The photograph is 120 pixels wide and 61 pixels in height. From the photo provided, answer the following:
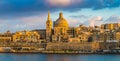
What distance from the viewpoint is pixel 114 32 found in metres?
80.9

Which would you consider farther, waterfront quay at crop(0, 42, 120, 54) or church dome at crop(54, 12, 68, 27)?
church dome at crop(54, 12, 68, 27)

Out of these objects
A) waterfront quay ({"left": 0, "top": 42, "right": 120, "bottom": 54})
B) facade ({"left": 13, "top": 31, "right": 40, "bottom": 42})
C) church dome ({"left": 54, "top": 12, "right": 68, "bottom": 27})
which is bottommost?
waterfront quay ({"left": 0, "top": 42, "right": 120, "bottom": 54})

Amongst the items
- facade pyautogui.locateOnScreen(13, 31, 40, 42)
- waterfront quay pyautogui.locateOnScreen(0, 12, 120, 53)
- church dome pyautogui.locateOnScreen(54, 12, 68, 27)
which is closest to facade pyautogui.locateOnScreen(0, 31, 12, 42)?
waterfront quay pyautogui.locateOnScreen(0, 12, 120, 53)

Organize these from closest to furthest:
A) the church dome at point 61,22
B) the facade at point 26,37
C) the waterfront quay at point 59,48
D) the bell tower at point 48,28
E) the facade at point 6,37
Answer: the waterfront quay at point 59,48, the facade at point 26,37, the bell tower at point 48,28, the facade at point 6,37, the church dome at point 61,22

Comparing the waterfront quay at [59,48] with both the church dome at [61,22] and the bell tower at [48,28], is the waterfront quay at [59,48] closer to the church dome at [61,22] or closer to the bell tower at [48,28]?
the bell tower at [48,28]

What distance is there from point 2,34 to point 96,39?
2104 cm

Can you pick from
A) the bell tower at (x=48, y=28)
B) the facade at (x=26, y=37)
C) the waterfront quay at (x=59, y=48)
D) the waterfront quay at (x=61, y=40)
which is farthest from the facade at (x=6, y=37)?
the bell tower at (x=48, y=28)

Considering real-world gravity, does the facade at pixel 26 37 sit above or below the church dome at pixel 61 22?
below

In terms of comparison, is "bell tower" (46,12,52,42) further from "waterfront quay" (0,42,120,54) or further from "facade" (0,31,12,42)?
"facade" (0,31,12,42)

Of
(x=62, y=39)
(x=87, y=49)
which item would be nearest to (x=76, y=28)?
(x=62, y=39)

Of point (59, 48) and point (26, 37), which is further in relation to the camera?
point (26, 37)

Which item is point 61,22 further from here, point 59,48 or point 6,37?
point 59,48

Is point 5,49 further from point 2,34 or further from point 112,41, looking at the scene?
point 112,41

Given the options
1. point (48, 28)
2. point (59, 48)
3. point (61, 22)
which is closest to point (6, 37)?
point (48, 28)
